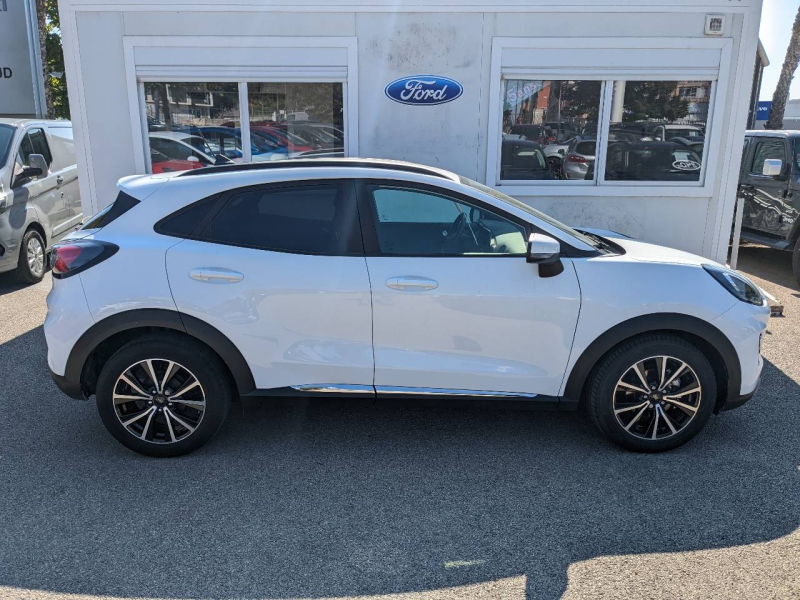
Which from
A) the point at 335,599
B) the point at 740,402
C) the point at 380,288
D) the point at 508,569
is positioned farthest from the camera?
the point at 740,402

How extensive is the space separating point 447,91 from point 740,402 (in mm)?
4034

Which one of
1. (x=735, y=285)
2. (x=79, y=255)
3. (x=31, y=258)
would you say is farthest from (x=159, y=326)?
(x=31, y=258)

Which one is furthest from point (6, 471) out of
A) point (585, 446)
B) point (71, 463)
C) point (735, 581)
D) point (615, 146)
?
point (615, 146)

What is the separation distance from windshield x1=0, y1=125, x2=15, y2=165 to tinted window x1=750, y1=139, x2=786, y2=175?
9585 mm

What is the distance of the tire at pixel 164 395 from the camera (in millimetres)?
3748

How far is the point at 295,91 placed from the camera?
263 inches

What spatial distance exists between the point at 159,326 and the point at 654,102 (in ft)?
17.6

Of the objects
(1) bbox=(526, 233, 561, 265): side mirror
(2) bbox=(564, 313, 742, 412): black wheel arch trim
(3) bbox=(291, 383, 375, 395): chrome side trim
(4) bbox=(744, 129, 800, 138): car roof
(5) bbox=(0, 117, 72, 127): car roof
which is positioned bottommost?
(3) bbox=(291, 383, 375, 395): chrome side trim

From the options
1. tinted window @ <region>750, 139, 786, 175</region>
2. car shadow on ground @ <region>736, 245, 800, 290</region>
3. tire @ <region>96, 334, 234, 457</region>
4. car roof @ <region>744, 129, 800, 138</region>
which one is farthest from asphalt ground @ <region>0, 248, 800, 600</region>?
car roof @ <region>744, 129, 800, 138</region>

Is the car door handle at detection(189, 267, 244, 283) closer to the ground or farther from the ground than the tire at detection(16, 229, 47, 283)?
farther from the ground

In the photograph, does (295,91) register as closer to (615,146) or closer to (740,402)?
(615,146)

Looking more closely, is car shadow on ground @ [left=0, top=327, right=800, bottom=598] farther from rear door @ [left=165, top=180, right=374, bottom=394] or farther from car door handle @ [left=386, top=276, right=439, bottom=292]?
car door handle @ [left=386, top=276, right=439, bottom=292]

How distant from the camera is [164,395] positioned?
3809mm

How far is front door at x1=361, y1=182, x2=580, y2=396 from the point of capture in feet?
12.1
